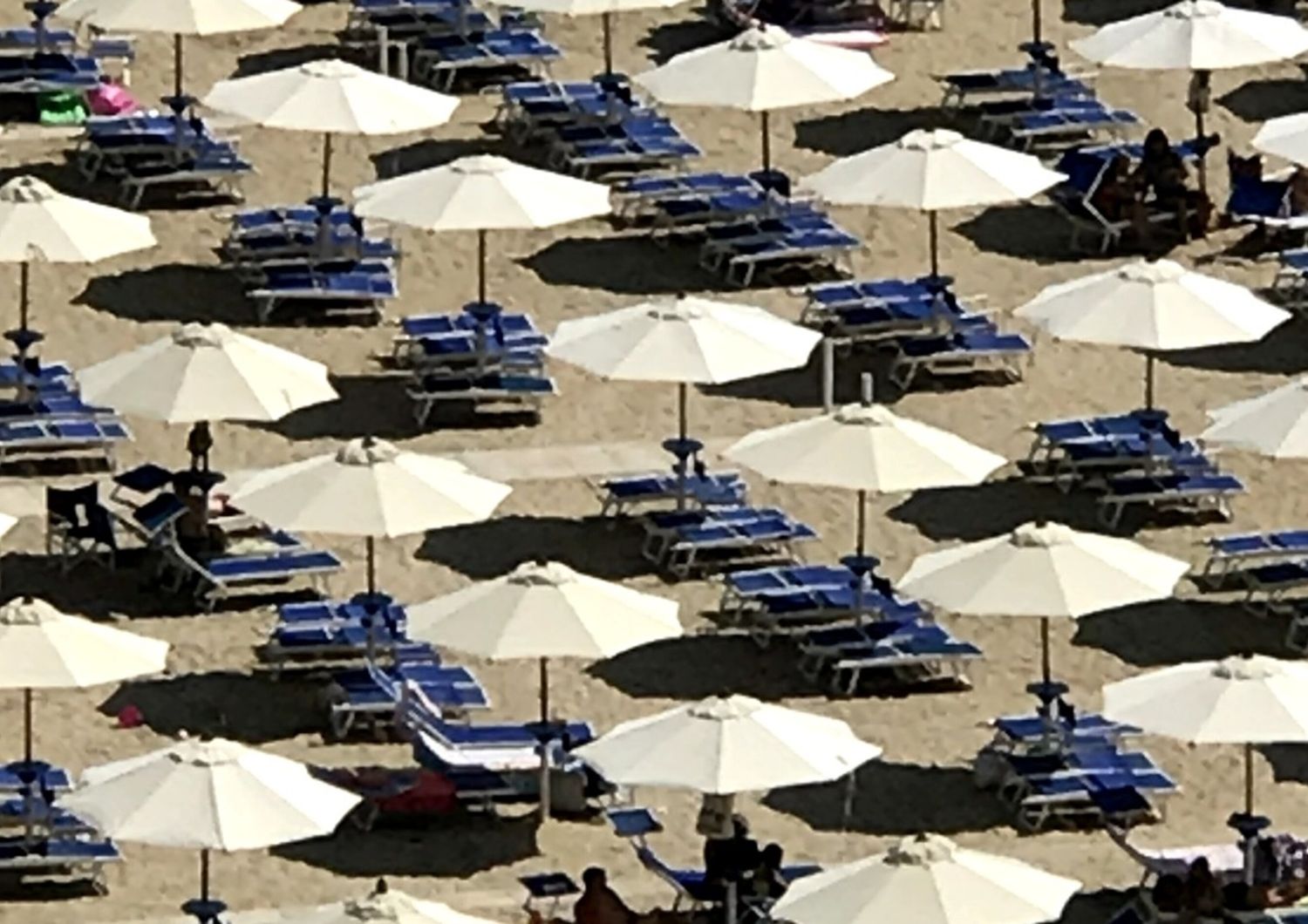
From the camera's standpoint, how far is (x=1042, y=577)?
4056 centimetres

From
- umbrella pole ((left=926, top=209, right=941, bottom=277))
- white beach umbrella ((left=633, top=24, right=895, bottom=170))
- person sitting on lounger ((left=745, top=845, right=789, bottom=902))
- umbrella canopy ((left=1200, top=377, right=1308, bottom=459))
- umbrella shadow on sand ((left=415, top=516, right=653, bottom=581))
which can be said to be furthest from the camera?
white beach umbrella ((left=633, top=24, right=895, bottom=170))

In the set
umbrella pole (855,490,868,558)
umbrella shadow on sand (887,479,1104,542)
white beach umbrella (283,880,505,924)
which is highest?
white beach umbrella (283,880,505,924)

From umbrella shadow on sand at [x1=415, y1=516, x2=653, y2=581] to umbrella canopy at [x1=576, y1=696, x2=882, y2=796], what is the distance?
5.40 metres

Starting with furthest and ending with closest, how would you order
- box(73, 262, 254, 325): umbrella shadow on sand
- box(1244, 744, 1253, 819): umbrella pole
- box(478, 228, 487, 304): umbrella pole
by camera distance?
box(73, 262, 254, 325): umbrella shadow on sand
box(478, 228, 487, 304): umbrella pole
box(1244, 744, 1253, 819): umbrella pole

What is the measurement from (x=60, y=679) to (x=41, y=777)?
0.84 meters

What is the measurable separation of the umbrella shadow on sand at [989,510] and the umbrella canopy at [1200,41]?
6.06 meters

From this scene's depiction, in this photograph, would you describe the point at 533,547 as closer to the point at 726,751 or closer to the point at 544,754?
the point at 544,754

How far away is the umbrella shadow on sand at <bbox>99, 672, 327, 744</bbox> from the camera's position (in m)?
41.6

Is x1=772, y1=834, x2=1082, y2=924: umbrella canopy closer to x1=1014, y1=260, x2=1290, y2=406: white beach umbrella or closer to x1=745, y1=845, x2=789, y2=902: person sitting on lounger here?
x1=745, y1=845, x2=789, y2=902: person sitting on lounger

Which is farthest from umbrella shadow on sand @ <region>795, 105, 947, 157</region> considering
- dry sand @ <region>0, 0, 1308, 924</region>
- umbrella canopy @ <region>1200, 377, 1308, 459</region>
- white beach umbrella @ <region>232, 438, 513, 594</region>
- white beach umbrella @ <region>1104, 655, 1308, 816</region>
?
white beach umbrella @ <region>1104, 655, 1308, 816</region>

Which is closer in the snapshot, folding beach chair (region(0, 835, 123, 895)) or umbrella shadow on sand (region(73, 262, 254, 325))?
folding beach chair (region(0, 835, 123, 895))

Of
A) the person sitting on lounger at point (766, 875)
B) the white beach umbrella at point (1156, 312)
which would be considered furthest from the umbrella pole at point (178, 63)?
the person sitting on lounger at point (766, 875)

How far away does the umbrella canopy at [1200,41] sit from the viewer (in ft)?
167

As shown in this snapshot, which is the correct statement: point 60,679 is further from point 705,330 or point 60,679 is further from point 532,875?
point 705,330
